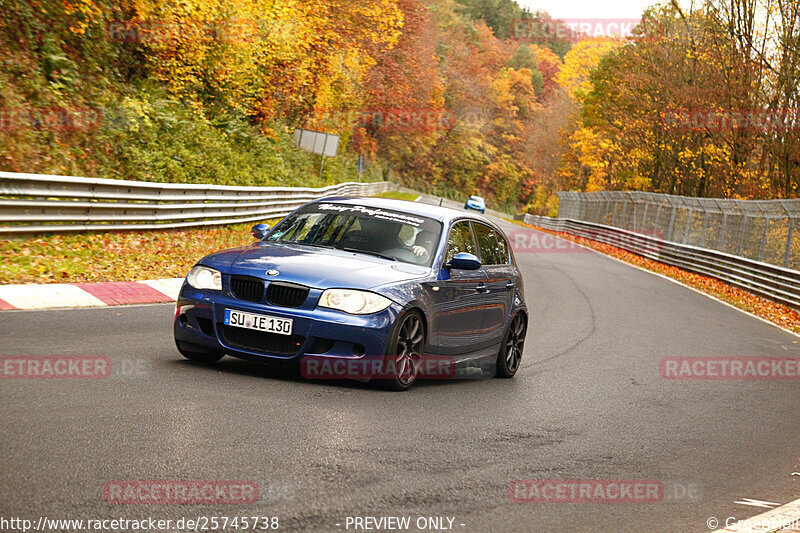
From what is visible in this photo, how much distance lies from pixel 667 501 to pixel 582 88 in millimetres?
76890

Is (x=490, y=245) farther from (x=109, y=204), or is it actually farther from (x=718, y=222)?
(x=718, y=222)

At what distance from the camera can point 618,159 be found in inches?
2689

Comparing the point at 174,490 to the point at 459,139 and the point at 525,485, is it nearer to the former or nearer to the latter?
the point at 525,485

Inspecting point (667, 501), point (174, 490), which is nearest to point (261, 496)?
point (174, 490)

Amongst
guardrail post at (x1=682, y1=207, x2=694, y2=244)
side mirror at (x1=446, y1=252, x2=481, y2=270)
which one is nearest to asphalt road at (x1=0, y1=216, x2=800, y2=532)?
side mirror at (x1=446, y1=252, x2=481, y2=270)

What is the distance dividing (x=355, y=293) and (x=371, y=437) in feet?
5.50

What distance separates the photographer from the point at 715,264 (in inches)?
1238

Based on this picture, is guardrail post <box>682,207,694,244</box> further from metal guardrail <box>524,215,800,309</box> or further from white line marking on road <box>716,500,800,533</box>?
white line marking on road <box>716,500,800,533</box>

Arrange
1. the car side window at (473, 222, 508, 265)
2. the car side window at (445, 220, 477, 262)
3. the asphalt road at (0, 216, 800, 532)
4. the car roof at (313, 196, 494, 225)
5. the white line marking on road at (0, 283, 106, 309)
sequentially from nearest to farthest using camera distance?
1. the asphalt road at (0, 216, 800, 532)
2. the car side window at (445, 220, 477, 262)
3. the car roof at (313, 196, 494, 225)
4. the car side window at (473, 222, 508, 265)
5. the white line marking on road at (0, 283, 106, 309)

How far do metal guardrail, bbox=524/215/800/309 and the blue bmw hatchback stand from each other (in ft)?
54.0

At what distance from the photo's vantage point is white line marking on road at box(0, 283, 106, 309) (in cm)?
1138

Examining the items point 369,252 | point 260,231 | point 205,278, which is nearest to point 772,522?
point 369,252

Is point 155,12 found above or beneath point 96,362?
above

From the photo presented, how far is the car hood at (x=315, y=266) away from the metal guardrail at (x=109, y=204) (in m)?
7.56
